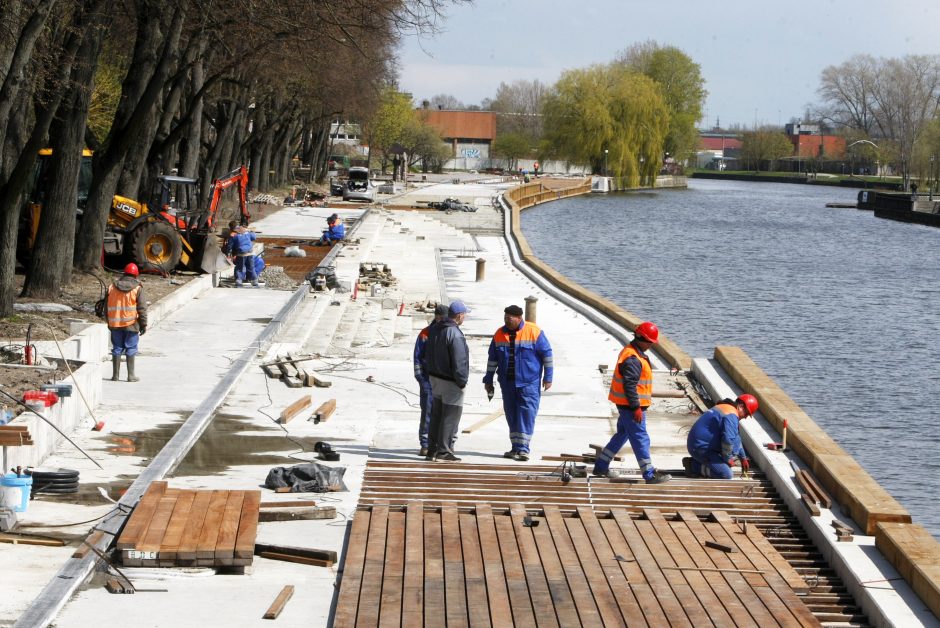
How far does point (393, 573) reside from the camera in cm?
948

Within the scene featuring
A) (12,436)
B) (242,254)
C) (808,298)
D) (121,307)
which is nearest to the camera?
(12,436)

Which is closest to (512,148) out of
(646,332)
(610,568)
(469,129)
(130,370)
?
(469,129)

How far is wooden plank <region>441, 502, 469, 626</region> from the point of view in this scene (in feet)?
28.5

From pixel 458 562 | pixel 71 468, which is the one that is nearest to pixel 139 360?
pixel 71 468

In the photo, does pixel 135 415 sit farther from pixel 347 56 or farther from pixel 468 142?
pixel 468 142

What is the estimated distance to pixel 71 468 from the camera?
12.2 meters

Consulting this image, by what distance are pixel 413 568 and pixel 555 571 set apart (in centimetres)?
104

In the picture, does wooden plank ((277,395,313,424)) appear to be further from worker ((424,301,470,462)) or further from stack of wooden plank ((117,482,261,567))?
stack of wooden plank ((117,482,261,567))

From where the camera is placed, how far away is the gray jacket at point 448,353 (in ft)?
41.9

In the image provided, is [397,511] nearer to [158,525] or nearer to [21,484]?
[158,525]

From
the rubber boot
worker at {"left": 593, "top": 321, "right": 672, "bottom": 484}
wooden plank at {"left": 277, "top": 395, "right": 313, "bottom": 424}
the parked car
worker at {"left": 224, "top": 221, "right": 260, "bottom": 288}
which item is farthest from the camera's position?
the parked car

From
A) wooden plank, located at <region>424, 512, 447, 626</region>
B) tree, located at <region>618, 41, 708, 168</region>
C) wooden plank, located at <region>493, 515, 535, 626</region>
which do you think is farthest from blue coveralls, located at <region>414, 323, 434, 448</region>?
tree, located at <region>618, 41, 708, 168</region>

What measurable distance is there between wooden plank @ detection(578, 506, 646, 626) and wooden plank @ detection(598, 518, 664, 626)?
0.03 meters

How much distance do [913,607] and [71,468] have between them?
24.5ft
